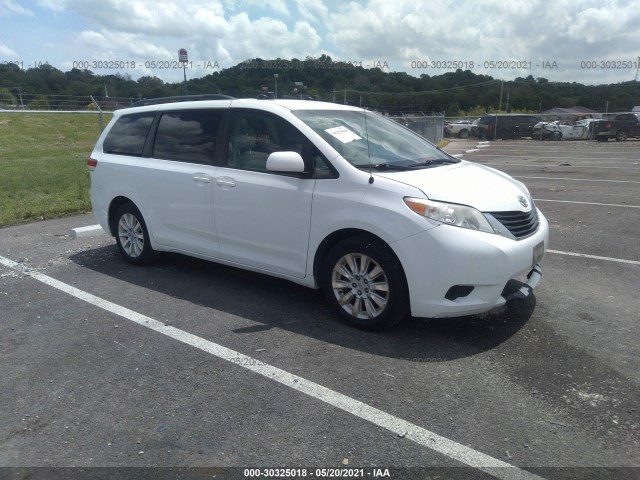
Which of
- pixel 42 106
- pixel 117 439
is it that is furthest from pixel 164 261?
pixel 42 106

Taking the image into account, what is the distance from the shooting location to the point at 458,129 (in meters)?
38.1

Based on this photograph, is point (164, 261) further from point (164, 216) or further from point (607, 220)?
point (607, 220)

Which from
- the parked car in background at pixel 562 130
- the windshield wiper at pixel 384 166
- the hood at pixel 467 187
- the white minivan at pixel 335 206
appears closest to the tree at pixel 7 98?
the white minivan at pixel 335 206

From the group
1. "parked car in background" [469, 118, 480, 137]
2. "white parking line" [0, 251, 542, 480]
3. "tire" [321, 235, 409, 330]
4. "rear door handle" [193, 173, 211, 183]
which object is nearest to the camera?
"white parking line" [0, 251, 542, 480]

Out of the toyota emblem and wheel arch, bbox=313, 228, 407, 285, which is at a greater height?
the toyota emblem

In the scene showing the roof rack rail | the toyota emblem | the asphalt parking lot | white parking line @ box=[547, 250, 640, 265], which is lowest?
the asphalt parking lot

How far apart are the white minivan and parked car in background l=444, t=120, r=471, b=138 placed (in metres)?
34.3

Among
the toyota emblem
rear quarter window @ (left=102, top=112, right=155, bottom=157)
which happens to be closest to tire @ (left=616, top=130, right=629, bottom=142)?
the toyota emblem

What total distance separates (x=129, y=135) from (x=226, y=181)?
6.11 feet

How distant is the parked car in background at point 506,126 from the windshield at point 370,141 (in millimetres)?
31517

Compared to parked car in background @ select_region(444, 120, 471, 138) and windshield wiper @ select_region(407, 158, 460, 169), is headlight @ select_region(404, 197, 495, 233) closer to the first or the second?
windshield wiper @ select_region(407, 158, 460, 169)

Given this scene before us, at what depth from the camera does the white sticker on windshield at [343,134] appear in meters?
4.49

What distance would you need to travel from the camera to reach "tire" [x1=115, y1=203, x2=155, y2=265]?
5.84 meters

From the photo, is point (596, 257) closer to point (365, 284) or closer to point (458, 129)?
point (365, 284)
